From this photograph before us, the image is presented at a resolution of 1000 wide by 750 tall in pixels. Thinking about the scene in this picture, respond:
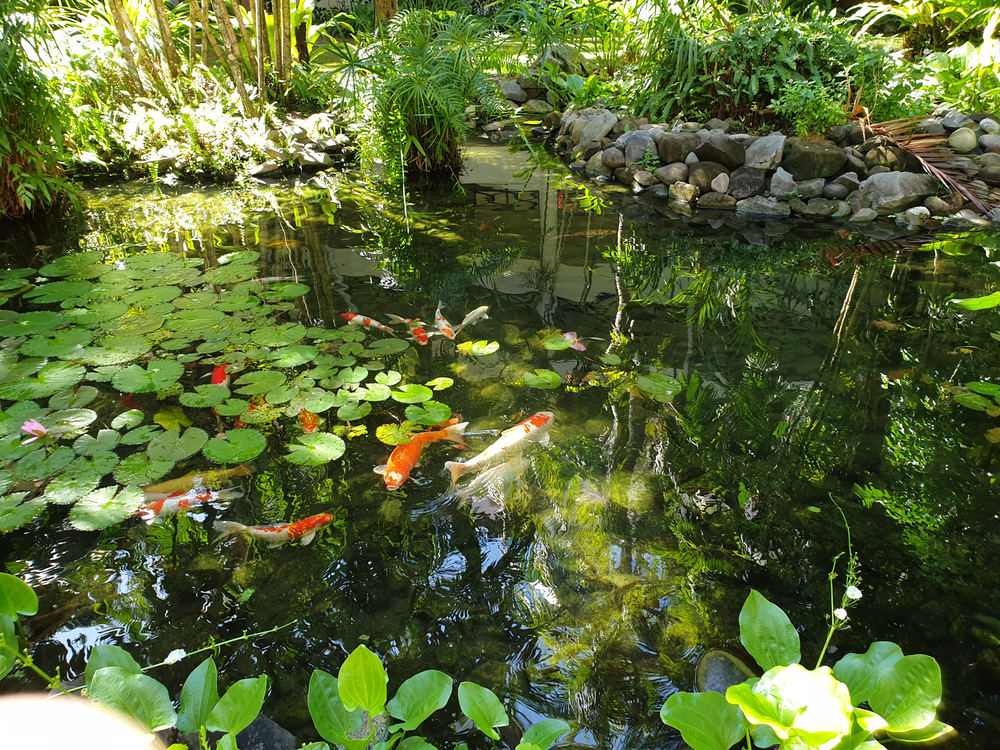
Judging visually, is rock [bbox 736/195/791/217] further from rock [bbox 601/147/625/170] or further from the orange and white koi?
the orange and white koi

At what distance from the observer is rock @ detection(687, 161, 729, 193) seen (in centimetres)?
455

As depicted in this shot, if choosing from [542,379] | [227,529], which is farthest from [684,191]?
[227,529]

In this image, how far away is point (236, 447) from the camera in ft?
6.44

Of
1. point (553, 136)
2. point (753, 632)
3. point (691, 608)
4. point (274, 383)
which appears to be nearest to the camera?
Answer: point (753, 632)

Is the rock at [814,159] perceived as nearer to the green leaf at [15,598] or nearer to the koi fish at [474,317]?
the koi fish at [474,317]

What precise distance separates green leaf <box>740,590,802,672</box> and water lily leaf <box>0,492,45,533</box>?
6.14 feet

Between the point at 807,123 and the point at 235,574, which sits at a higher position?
the point at 807,123

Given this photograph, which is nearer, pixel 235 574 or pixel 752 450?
pixel 235 574

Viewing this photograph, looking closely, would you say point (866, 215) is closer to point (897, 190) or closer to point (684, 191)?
point (897, 190)

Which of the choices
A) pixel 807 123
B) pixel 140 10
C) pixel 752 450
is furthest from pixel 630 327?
pixel 140 10

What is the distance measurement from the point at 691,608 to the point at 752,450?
74 centimetres

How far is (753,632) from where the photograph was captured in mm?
1135

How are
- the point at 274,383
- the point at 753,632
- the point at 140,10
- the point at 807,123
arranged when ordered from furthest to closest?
the point at 140,10, the point at 807,123, the point at 274,383, the point at 753,632

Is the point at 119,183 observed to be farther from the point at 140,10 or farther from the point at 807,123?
the point at 807,123
